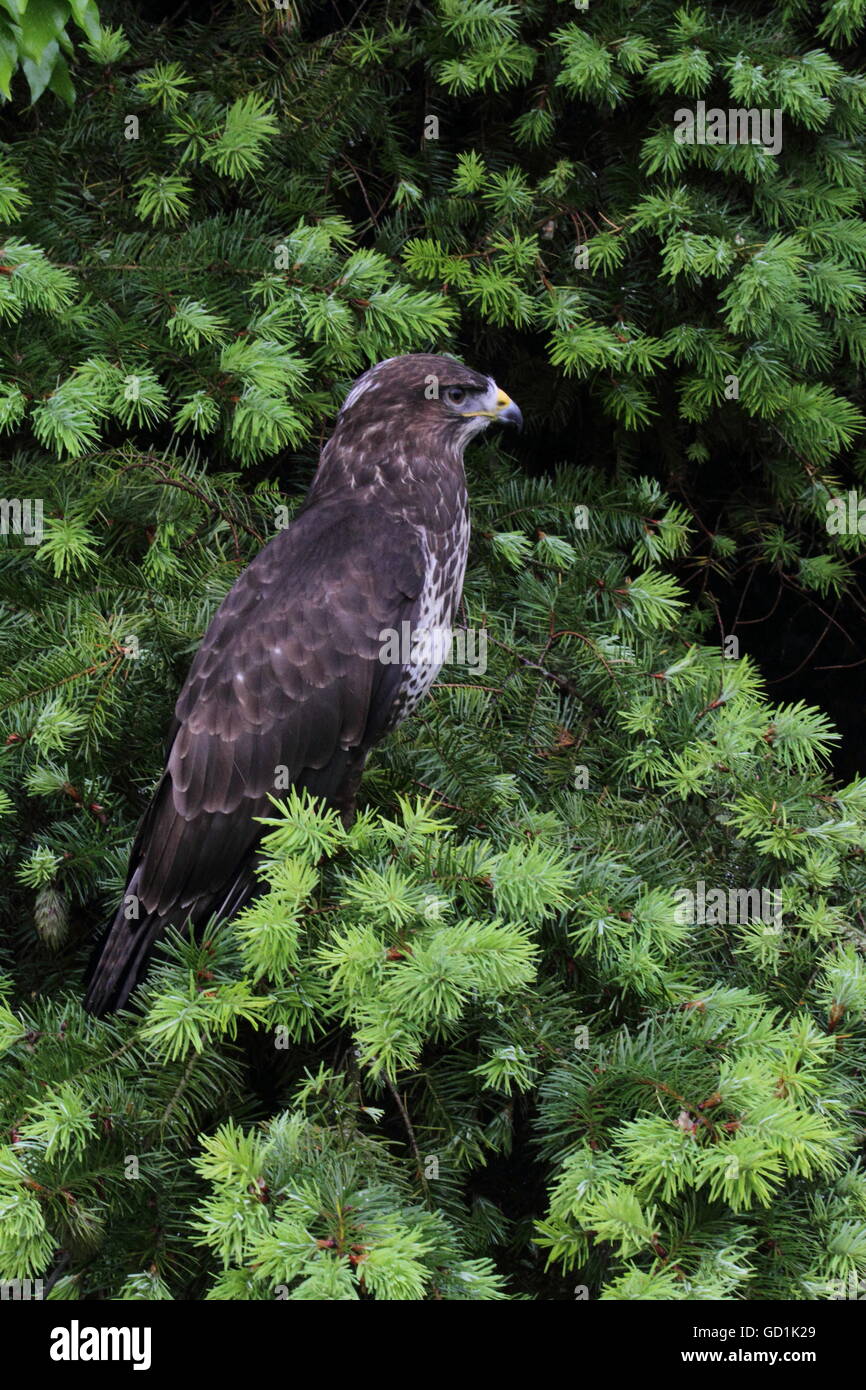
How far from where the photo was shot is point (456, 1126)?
6.66 ft

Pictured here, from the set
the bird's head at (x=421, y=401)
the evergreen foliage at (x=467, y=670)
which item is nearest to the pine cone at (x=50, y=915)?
the evergreen foliage at (x=467, y=670)

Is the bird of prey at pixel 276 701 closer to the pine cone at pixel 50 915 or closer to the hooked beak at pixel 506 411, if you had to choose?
the pine cone at pixel 50 915

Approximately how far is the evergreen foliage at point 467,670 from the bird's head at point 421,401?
15 cm

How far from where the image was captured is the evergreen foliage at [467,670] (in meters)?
1.77

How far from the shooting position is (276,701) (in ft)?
8.29

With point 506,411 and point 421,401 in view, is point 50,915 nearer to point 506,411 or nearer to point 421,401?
→ point 421,401

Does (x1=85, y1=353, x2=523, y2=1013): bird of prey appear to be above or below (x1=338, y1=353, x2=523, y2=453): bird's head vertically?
below

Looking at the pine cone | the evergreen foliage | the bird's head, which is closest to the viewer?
the evergreen foliage

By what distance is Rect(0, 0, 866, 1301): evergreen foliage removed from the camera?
1.77 meters

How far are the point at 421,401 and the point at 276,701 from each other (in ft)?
2.45

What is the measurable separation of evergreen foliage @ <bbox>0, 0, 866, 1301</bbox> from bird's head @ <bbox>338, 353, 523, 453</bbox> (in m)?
0.15

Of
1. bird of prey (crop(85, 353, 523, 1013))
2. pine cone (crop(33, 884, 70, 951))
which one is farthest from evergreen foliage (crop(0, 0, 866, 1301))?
bird of prey (crop(85, 353, 523, 1013))

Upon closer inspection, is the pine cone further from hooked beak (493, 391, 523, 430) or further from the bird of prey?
hooked beak (493, 391, 523, 430)

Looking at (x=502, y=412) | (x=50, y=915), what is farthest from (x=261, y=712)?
(x=502, y=412)
